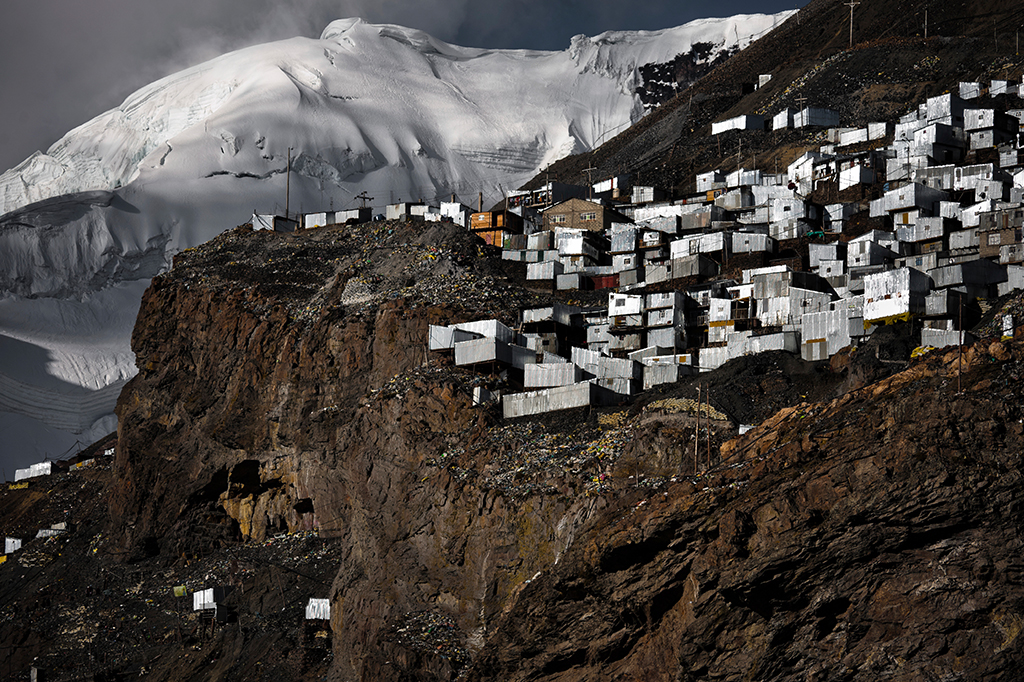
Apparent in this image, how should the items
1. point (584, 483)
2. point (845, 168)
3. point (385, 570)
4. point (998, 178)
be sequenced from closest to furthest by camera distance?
point (584, 483)
point (385, 570)
point (998, 178)
point (845, 168)

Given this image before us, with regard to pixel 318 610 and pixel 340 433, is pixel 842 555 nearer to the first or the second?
pixel 318 610

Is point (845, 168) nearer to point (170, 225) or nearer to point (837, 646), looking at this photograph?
point (837, 646)

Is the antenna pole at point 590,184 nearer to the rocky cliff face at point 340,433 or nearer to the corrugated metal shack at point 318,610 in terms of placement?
the rocky cliff face at point 340,433

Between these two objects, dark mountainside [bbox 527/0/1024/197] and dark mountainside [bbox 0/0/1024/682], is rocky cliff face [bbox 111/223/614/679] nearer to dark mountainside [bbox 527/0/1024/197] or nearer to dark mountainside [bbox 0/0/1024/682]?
dark mountainside [bbox 0/0/1024/682]

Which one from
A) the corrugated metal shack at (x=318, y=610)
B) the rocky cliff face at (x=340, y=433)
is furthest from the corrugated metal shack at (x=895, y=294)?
Answer: the corrugated metal shack at (x=318, y=610)

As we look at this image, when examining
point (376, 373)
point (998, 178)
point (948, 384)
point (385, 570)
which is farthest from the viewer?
point (998, 178)

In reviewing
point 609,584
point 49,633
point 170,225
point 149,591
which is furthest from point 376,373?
point 170,225

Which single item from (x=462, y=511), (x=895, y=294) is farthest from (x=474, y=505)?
(x=895, y=294)
